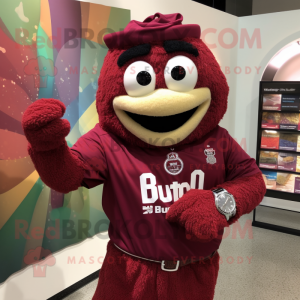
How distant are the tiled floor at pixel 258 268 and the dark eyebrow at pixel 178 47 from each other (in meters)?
1.82

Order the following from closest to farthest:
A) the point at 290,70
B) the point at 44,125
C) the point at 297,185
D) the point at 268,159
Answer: the point at 44,125 < the point at 297,185 < the point at 268,159 < the point at 290,70

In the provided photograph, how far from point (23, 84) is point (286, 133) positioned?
8.53ft

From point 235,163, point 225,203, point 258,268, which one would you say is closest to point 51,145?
point 225,203

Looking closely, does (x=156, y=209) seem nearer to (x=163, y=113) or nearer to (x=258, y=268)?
(x=163, y=113)

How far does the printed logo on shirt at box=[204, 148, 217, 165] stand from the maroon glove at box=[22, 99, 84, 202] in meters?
0.47

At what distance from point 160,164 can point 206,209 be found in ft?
0.78

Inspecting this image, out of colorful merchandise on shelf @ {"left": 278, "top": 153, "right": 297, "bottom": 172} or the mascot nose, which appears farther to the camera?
colorful merchandise on shelf @ {"left": 278, "top": 153, "right": 297, "bottom": 172}

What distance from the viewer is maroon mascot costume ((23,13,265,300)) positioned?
3.45 feet

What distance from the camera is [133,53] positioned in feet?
3.50

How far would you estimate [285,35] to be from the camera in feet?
10.8

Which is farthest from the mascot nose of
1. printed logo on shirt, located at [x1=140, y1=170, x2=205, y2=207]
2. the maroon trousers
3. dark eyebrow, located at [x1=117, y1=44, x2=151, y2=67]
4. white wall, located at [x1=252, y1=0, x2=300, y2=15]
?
white wall, located at [x1=252, y1=0, x2=300, y2=15]

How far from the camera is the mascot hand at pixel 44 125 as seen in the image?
0.81 meters

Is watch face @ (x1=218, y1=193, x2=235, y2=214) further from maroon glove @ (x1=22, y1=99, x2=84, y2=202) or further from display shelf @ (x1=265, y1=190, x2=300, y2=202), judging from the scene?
display shelf @ (x1=265, y1=190, x2=300, y2=202)

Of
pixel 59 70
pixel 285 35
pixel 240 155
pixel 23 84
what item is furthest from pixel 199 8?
pixel 240 155
